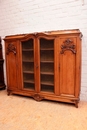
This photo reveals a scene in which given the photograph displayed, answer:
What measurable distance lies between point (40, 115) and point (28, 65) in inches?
48.1

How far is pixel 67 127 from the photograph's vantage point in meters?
1.78

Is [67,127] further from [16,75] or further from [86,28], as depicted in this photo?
[86,28]

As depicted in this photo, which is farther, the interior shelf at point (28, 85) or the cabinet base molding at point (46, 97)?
the interior shelf at point (28, 85)

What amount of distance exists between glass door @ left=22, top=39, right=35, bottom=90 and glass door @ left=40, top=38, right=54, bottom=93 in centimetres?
25

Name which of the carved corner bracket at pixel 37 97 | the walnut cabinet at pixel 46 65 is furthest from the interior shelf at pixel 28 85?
the carved corner bracket at pixel 37 97

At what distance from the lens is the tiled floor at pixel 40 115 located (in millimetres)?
1824

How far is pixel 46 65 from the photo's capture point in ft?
8.92

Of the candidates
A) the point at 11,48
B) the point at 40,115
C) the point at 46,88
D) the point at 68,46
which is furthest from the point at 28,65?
the point at 40,115

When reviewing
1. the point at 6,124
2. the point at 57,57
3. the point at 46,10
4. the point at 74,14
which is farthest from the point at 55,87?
the point at 46,10

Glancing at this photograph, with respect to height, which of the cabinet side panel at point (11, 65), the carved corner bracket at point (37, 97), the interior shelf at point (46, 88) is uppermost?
the cabinet side panel at point (11, 65)

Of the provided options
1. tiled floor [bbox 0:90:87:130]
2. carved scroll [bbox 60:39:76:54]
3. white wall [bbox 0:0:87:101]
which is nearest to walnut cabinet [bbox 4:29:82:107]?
carved scroll [bbox 60:39:76:54]

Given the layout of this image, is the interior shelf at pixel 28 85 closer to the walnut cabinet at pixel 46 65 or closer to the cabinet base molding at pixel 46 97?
A: the walnut cabinet at pixel 46 65

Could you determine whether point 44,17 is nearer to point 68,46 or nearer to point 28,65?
point 68,46

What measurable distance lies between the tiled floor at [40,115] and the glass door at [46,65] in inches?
14.6
